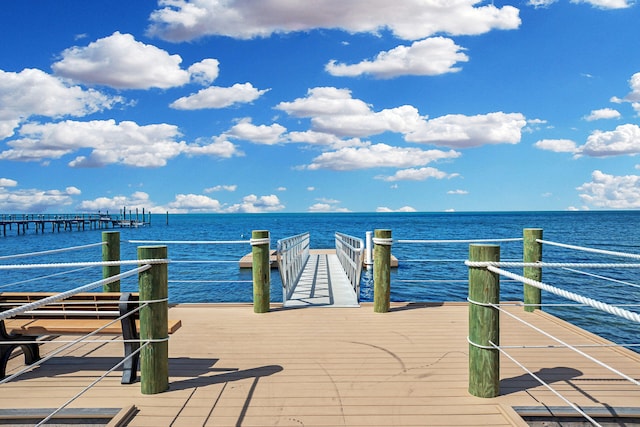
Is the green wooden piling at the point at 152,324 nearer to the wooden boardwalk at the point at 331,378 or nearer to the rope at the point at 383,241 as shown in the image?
the wooden boardwalk at the point at 331,378

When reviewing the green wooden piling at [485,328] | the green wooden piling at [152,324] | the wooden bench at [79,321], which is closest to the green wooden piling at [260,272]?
the wooden bench at [79,321]

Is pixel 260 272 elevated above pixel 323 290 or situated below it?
above

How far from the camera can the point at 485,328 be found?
3762 millimetres

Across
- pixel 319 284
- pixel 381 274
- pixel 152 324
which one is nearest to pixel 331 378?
pixel 152 324

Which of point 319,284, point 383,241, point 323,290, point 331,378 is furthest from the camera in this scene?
point 319,284

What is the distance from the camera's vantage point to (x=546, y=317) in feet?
21.6

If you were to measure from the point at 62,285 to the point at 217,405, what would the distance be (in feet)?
73.1

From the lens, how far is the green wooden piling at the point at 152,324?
12.8 feet

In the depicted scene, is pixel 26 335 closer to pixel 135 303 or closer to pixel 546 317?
pixel 135 303

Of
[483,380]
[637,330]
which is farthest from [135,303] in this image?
[637,330]

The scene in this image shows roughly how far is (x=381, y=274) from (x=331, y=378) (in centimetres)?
283

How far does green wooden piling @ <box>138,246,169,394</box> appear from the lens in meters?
3.89

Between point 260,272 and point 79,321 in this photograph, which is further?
point 260,272

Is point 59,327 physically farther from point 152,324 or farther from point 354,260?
point 354,260
